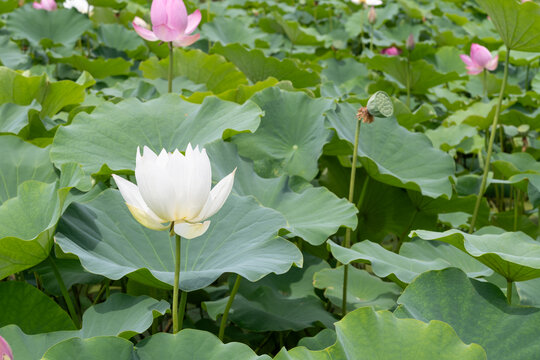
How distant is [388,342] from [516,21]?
96cm

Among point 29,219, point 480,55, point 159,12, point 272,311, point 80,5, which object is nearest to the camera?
point 29,219

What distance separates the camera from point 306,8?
195 inches

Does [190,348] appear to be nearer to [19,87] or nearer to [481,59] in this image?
[19,87]

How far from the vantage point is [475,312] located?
95 centimetres

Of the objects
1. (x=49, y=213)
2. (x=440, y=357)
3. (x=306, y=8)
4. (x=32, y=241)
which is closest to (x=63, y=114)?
(x=49, y=213)

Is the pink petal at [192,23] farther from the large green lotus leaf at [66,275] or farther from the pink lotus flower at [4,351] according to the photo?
the pink lotus flower at [4,351]

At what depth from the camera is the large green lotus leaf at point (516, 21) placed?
4.50 ft

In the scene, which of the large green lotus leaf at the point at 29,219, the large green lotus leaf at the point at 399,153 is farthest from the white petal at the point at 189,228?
the large green lotus leaf at the point at 399,153

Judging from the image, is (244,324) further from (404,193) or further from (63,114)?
(63,114)

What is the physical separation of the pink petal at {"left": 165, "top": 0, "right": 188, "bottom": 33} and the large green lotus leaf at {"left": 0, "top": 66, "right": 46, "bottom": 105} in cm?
39

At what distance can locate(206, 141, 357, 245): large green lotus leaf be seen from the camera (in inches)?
48.4

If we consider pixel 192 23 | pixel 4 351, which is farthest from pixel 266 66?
pixel 4 351

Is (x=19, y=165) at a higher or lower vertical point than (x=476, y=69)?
higher

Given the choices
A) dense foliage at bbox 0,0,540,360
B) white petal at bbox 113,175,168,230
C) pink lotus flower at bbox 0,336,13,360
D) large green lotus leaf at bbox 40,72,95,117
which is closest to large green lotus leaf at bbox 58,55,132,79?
dense foliage at bbox 0,0,540,360
